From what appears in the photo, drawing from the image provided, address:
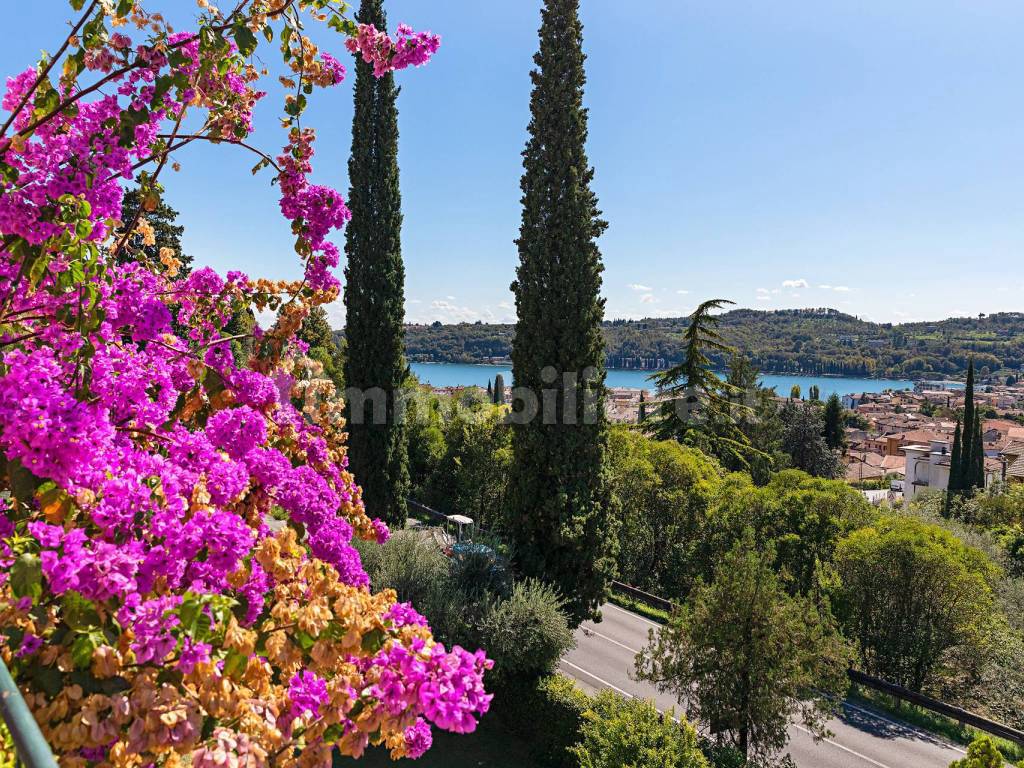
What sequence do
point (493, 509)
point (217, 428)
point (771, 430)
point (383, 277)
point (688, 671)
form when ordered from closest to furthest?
point (217, 428) → point (688, 671) → point (383, 277) → point (493, 509) → point (771, 430)

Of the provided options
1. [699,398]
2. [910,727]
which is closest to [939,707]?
[910,727]

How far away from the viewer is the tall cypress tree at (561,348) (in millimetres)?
12070

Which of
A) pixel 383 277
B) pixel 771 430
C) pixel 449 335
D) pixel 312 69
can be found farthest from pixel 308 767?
pixel 449 335

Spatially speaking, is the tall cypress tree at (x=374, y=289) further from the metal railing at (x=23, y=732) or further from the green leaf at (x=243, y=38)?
the metal railing at (x=23, y=732)

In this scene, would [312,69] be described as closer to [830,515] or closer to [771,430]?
[830,515]

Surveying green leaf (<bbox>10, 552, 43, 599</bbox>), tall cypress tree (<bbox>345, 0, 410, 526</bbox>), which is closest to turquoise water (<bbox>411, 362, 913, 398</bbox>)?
tall cypress tree (<bbox>345, 0, 410, 526</bbox>)

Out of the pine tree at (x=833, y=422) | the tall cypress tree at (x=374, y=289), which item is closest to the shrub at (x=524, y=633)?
the tall cypress tree at (x=374, y=289)

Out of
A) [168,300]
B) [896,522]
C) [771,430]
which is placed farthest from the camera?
[771,430]

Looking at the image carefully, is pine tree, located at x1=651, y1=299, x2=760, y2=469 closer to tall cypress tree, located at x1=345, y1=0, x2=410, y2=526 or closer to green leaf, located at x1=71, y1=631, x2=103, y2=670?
tall cypress tree, located at x1=345, y1=0, x2=410, y2=526

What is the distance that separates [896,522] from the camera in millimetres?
16109

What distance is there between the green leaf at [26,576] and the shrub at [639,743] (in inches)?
256

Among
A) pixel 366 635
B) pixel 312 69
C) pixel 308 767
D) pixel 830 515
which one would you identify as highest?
pixel 312 69

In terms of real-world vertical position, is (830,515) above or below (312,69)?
below

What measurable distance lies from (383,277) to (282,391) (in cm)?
1379
